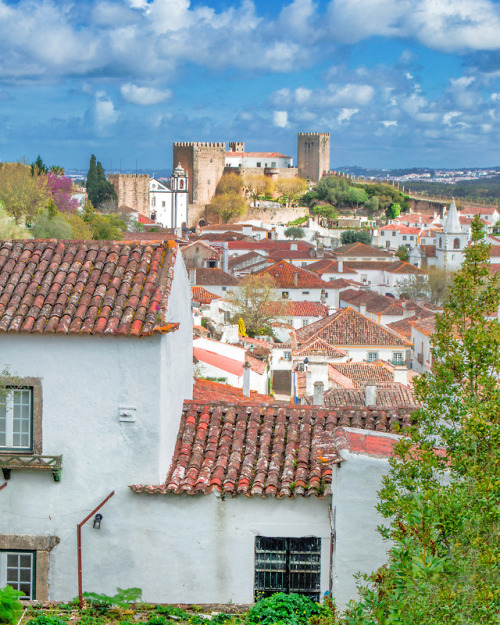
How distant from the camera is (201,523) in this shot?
1067 cm

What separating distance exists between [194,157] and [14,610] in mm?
128460

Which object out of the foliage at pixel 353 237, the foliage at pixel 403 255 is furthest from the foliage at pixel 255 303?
the foliage at pixel 353 237

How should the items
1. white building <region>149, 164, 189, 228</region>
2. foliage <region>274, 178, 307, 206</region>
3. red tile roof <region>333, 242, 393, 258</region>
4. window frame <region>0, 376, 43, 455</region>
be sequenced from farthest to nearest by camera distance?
foliage <region>274, 178, 307, 206</region> < white building <region>149, 164, 189, 228</region> < red tile roof <region>333, 242, 393, 258</region> < window frame <region>0, 376, 43, 455</region>

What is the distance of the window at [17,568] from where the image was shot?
10867mm

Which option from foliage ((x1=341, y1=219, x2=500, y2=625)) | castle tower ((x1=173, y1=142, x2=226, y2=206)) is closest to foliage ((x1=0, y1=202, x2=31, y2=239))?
foliage ((x1=341, y1=219, x2=500, y2=625))

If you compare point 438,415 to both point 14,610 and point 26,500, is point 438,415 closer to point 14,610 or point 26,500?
point 14,610

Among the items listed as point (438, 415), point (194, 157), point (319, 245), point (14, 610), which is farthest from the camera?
point (194, 157)

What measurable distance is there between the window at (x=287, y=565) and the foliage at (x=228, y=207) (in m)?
116

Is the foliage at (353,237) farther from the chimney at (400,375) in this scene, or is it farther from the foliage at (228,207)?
the chimney at (400,375)

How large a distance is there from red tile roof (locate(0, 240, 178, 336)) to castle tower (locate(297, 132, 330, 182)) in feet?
457

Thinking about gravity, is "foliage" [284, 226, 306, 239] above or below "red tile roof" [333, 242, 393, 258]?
above

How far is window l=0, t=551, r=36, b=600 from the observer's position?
10.9 metres

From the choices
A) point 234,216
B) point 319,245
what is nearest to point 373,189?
point 234,216

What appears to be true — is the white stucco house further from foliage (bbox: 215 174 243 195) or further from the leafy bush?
foliage (bbox: 215 174 243 195)
